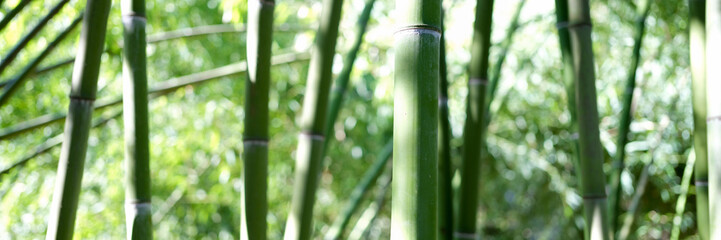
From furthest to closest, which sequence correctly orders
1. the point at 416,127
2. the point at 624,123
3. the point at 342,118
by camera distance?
the point at 342,118 → the point at 624,123 → the point at 416,127

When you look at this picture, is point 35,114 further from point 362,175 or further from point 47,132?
point 362,175

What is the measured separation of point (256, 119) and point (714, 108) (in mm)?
745

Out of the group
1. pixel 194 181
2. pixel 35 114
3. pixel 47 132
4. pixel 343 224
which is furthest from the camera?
pixel 194 181

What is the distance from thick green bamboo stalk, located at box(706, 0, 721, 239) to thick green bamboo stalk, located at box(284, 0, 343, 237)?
2.08ft

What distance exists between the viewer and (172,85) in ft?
8.45

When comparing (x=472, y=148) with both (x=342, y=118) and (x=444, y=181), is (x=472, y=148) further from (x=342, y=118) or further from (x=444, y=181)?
(x=342, y=118)

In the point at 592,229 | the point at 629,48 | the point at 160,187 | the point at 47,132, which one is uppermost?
the point at 629,48

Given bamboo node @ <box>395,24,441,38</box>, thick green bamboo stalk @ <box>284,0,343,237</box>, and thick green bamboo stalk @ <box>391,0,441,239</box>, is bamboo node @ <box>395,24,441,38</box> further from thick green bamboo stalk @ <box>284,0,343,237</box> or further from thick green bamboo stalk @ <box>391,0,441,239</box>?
thick green bamboo stalk @ <box>284,0,343,237</box>

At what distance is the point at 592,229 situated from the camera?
→ 1.45 m

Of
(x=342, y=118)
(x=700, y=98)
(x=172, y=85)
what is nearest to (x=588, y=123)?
(x=700, y=98)

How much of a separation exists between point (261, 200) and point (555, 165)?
2.46 m

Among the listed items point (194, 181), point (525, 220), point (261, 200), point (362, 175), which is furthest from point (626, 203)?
point (261, 200)

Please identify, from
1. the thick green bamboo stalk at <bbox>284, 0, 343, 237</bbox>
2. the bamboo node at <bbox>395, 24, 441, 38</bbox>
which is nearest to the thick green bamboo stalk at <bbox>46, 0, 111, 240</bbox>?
the thick green bamboo stalk at <bbox>284, 0, 343, 237</bbox>

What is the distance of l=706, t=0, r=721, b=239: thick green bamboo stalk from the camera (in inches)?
44.8
